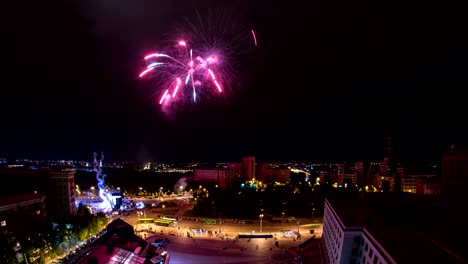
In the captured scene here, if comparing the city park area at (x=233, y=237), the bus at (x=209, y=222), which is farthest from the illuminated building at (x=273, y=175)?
the bus at (x=209, y=222)

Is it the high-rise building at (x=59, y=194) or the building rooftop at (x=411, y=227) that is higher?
the building rooftop at (x=411, y=227)

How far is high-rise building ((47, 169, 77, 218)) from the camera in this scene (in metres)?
47.8

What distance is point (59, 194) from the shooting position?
158ft

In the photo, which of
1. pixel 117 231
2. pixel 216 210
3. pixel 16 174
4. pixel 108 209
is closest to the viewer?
pixel 117 231

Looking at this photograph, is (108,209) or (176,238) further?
(108,209)

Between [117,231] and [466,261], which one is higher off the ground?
[466,261]

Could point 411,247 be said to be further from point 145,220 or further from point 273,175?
point 273,175

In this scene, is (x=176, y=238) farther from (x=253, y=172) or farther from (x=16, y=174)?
(x=253, y=172)

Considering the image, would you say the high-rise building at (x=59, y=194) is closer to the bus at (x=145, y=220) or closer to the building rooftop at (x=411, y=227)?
the bus at (x=145, y=220)

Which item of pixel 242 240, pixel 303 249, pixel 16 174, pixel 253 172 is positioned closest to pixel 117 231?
pixel 242 240

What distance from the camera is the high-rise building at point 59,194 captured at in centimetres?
4781

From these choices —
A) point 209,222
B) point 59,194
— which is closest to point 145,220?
point 209,222

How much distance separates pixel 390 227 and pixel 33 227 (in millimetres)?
34821

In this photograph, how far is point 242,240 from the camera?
3606cm
